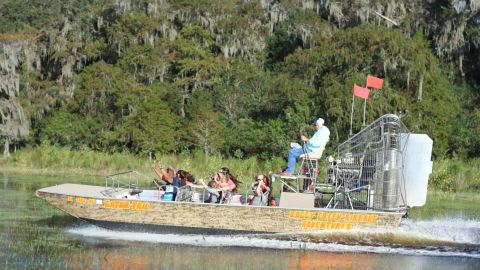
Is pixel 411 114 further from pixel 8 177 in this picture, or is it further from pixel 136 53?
pixel 8 177

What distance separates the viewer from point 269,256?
15953 mm

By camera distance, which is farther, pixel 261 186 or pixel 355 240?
pixel 261 186

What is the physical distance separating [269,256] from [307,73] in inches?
1216

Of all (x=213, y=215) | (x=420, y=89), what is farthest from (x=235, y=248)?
(x=420, y=89)

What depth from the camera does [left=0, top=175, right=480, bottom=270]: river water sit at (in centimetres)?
1472

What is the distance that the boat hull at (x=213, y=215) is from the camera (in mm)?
17297

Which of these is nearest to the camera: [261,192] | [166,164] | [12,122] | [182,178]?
[261,192]

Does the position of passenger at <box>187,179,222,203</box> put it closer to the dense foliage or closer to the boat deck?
the boat deck

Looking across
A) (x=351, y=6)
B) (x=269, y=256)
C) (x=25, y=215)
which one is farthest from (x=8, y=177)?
(x=351, y=6)

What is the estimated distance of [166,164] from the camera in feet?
→ 131

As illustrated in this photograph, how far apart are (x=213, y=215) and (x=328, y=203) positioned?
102 inches

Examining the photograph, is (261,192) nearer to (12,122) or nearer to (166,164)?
(166,164)

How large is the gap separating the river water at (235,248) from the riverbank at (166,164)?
13.3 meters

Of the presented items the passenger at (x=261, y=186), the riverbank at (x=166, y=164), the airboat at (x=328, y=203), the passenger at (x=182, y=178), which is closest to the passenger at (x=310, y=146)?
the airboat at (x=328, y=203)
